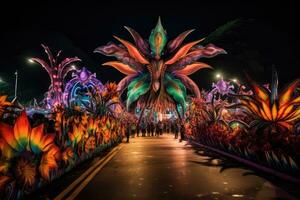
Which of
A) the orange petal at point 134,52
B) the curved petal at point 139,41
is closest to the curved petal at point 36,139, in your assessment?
the orange petal at point 134,52

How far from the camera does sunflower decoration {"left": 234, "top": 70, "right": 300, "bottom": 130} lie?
14125mm

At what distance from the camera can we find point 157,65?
45.1 metres

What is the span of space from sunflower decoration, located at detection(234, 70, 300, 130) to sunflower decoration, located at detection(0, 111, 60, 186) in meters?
8.23

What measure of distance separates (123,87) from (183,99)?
273 inches

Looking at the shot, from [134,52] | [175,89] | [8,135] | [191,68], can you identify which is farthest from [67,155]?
[191,68]

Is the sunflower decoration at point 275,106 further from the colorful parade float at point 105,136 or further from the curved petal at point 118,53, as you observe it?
the curved petal at point 118,53

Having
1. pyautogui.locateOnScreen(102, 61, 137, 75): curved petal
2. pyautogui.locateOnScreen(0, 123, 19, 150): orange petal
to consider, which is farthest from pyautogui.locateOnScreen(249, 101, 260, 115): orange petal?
pyautogui.locateOnScreen(102, 61, 137, 75): curved petal

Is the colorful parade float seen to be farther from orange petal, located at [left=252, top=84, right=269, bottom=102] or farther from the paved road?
the paved road

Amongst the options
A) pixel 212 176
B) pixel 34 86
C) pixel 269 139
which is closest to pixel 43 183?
pixel 212 176

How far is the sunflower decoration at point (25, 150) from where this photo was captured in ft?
23.4

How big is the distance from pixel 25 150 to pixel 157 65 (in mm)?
37629

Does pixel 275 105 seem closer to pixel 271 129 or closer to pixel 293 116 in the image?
pixel 293 116

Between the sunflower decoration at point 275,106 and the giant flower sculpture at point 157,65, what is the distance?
93.9ft

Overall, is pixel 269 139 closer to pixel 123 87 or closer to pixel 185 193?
pixel 185 193
